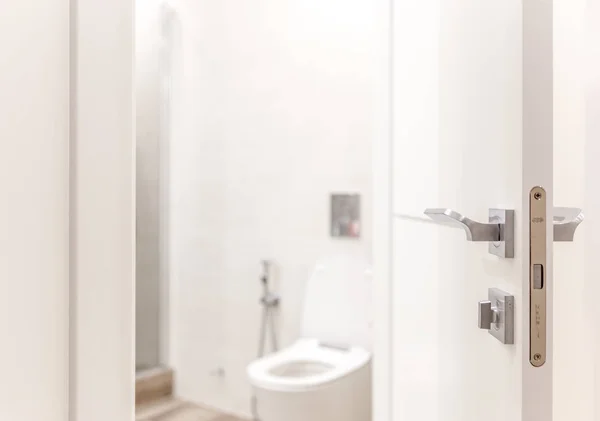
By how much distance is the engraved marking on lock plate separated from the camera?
0.68m

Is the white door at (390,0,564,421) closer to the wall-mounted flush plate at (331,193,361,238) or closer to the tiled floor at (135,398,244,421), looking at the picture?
the wall-mounted flush plate at (331,193,361,238)

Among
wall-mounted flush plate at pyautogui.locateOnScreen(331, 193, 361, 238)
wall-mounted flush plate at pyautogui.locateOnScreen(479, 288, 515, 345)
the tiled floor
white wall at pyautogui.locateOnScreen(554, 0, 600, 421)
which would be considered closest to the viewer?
wall-mounted flush plate at pyautogui.locateOnScreen(479, 288, 515, 345)

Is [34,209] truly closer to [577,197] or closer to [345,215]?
[577,197]

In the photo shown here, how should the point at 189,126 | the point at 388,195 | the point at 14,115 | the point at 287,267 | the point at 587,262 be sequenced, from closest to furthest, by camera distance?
the point at 14,115 < the point at 587,262 < the point at 388,195 < the point at 287,267 < the point at 189,126

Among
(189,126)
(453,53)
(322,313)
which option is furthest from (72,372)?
(189,126)

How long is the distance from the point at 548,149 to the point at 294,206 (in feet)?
6.65

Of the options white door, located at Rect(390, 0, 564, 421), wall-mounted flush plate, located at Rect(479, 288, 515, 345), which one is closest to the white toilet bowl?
white door, located at Rect(390, 0, 564, 421)

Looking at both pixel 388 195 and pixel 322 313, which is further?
pixel 322 313

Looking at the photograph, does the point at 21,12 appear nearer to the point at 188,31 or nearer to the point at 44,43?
the point at 44,43

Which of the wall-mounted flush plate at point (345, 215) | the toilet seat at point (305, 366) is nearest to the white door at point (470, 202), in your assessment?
the toilet seat at point (305, 366)

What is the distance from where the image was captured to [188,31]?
2826 millimetres

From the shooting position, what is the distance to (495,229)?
751 mm

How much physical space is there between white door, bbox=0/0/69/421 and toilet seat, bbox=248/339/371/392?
1470 mm

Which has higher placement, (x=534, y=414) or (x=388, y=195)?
(x=388, y=195)
